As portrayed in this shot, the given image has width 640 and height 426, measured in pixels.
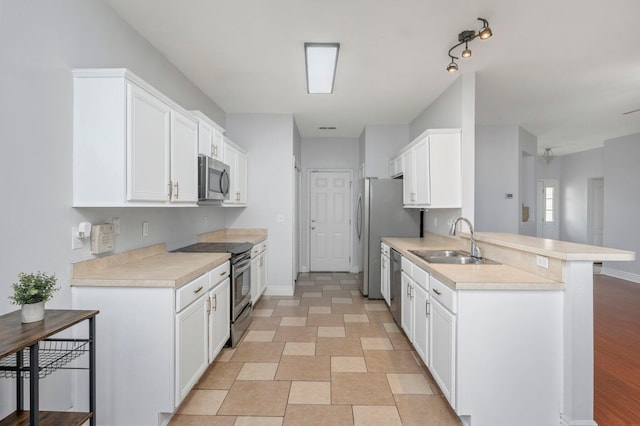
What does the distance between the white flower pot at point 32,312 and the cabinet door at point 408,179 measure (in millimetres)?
3460

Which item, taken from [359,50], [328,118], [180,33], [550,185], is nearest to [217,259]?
[180,33]

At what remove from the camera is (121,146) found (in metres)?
1.84

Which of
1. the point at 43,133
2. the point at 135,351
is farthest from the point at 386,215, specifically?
the point at 43,133

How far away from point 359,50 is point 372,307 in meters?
3.08

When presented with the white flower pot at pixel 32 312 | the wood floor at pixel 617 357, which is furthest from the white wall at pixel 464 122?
the white flower pot at pixel 32 312

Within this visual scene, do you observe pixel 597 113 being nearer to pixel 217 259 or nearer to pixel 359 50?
pixel 359 50

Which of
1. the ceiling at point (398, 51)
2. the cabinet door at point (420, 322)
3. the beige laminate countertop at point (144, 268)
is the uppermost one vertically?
the ceiling at point (398, 51)

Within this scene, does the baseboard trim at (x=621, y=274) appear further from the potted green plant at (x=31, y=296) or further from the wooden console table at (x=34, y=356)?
the potted green plant at (x=31, y=296)

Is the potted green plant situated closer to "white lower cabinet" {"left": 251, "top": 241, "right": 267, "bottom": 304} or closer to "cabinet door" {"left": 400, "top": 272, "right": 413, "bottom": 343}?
"white lower cabinet" {"left": 251, "top": 241, "right": 267, "bottom": 304}

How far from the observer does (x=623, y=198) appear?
19.2 feet

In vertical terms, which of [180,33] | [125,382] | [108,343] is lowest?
[125,382]

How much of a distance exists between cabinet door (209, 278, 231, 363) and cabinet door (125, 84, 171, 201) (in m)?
0.86

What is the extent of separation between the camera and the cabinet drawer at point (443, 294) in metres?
1.93

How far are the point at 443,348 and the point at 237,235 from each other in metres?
3.30
